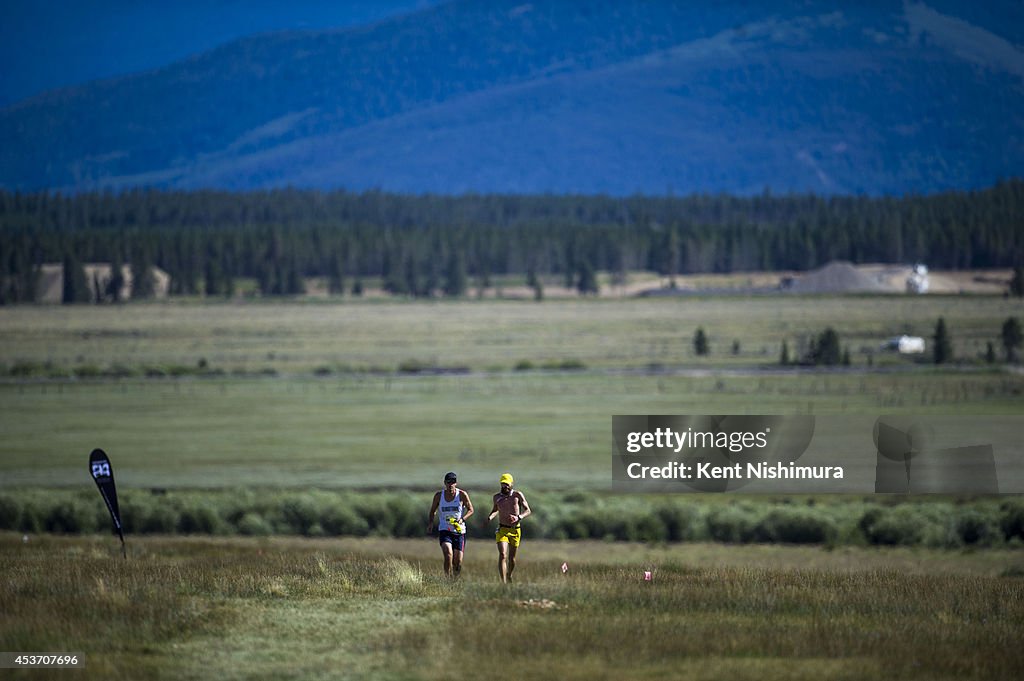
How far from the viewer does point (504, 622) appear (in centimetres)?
1642

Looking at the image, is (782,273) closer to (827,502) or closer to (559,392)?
(559,392)

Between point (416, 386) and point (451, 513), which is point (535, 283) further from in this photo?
point (451, 513)

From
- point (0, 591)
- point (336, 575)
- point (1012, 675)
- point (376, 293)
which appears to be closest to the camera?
point (1012, 675)

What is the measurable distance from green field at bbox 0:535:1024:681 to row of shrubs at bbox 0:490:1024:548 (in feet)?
48.0

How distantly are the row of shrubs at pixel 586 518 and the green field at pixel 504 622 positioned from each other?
14.6 meters

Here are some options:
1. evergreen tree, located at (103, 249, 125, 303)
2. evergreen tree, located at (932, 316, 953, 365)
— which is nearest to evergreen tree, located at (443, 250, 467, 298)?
evergreen tree, located at (103, 249, 125, 303)

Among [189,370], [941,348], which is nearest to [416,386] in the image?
[189,370]

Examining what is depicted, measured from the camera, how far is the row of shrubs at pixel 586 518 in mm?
36969

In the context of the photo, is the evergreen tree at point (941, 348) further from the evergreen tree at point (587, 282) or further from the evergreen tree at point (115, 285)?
the evergreen tree at point (115, 285)

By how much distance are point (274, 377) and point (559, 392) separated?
62.0 ft

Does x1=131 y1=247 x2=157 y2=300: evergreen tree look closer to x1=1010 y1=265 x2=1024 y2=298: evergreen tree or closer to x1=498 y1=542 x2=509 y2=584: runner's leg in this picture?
x1=1010 y1=265 x2=1024 y2=298: evergreen tree

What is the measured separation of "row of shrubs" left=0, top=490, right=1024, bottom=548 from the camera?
36969 mm

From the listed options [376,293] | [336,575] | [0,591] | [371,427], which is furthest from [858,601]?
[376,293]

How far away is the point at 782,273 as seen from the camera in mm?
164125
